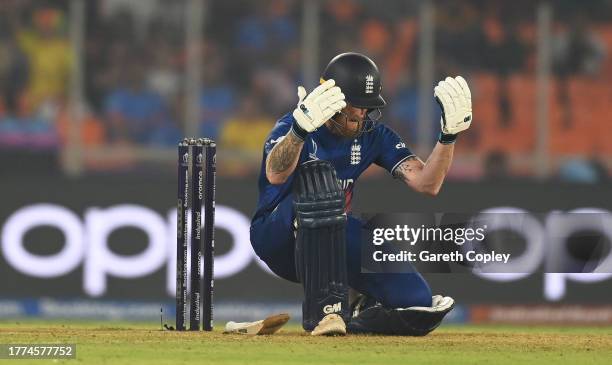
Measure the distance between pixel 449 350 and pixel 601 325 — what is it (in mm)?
5186

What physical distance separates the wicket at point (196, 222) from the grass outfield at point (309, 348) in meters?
0.19

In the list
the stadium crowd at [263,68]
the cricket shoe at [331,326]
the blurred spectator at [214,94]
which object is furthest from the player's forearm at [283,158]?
the blurred spectator at [214,94]

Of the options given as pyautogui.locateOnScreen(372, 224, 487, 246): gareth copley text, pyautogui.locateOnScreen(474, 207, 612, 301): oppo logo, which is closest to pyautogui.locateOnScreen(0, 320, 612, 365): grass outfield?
pyautogui.locateOnScreen(372, 224, 487, 246): gareth copley text

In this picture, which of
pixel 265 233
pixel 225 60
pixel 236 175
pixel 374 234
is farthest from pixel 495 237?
pixel 225 60

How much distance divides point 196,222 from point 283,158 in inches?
39.5

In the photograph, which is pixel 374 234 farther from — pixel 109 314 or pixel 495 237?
pixel 109 314

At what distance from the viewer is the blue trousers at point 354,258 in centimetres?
682

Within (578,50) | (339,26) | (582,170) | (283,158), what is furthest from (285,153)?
(578,50)

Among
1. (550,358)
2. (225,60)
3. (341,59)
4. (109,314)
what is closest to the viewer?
(550,358)

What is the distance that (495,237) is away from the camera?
23.5 feet

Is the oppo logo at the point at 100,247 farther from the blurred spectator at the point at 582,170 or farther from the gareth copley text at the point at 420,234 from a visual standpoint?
the gareth copley text at the point at 420,234

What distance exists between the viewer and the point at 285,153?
636 centimetres

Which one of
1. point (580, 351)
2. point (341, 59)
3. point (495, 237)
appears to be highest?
point (341, 59)

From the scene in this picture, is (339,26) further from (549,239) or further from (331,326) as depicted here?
(331,326)
